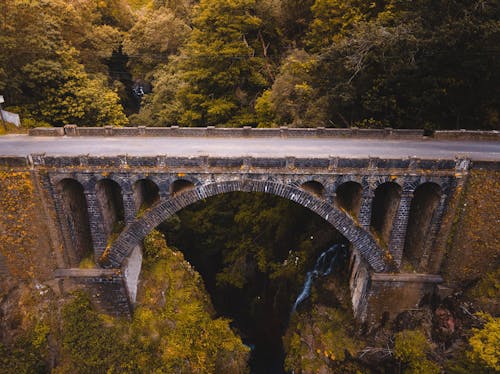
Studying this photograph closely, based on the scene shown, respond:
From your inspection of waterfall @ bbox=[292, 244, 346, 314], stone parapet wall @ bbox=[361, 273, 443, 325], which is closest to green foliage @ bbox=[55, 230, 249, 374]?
waterfall @ bbox=[292, 244, 346, 314]

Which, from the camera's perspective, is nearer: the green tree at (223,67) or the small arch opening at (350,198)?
the small arch opening at (350,198)

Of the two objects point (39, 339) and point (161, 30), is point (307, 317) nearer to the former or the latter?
point (39, 339)

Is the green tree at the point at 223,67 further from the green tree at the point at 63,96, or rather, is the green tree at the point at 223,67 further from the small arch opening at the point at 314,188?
the small arch opening at the point at 314,188

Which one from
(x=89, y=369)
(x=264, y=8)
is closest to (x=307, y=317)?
(x=89, y=369)

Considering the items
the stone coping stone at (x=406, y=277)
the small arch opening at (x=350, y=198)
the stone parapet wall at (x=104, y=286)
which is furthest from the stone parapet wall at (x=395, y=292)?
the stone parapet wall at (x=104, y=286)

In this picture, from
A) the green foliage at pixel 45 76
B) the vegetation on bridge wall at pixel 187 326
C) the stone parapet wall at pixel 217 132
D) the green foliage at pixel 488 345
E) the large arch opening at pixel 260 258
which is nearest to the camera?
the green foliage at pixel 488 345

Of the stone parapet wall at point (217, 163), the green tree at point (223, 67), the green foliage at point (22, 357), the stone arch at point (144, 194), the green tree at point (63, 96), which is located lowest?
the green foliage at point (22, 357)

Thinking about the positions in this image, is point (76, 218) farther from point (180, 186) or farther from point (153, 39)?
point (153, 39)
